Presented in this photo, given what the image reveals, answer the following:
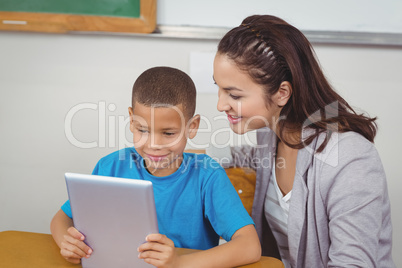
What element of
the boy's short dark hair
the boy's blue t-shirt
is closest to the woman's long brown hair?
the boy's short dark hair

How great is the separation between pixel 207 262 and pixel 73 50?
3.98ft

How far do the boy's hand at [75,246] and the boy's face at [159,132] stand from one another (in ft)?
0.87

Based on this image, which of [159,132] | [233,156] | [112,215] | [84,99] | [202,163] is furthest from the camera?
[84,99]

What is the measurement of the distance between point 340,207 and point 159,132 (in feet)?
1.57

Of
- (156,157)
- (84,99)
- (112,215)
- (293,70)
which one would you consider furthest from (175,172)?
(84,99)

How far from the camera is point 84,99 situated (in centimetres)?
181

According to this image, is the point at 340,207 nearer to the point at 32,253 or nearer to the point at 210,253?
the point at 210,253

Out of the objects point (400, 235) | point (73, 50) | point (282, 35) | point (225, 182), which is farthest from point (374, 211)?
point (73, 50)

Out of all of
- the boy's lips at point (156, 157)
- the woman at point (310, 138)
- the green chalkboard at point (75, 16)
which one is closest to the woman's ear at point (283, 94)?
the woman at point (310, 138)

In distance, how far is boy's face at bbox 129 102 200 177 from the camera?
3.29 feet

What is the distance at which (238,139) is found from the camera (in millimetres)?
1820

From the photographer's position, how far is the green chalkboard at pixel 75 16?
167 centimetres

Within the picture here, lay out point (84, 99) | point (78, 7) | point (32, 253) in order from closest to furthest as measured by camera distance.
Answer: point (32, 253), point (78, 7), point (84, 99)

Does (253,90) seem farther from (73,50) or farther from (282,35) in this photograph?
(73,50)
